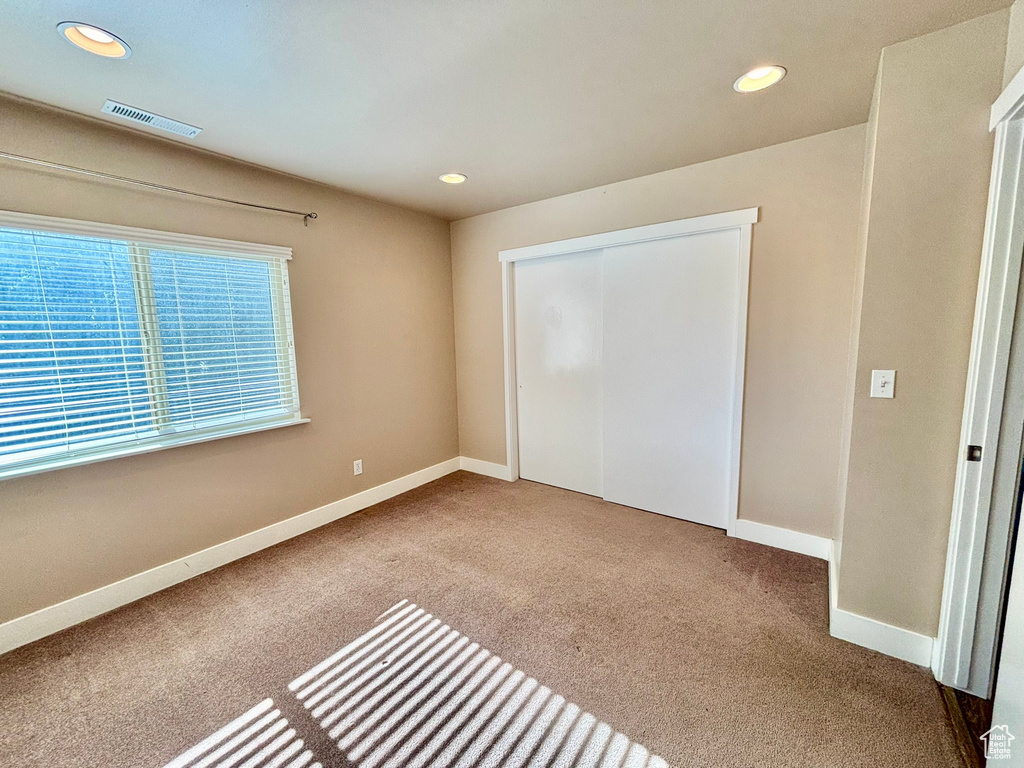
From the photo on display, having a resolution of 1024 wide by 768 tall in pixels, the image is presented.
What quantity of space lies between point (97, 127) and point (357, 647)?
276 centimetres

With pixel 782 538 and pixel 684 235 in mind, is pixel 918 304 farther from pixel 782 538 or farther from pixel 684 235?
pixel 782 538

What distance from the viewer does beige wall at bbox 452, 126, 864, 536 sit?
2266 mm

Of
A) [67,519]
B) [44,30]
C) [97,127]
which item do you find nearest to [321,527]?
[67,519]

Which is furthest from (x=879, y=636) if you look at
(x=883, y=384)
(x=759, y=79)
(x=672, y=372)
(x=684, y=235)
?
(x=759, y=79)

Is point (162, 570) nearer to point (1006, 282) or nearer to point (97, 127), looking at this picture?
point (97, 127)

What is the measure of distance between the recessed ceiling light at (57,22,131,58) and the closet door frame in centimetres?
249

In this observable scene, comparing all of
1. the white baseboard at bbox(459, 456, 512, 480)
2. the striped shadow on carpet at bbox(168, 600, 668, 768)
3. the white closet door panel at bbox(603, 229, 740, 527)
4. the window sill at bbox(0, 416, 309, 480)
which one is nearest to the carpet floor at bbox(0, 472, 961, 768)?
the striped shadow on carpet at bbox(168, 600, 668, 768)

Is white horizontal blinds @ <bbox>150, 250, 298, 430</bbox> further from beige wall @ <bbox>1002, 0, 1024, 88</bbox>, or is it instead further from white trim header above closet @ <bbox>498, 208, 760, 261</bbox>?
beige wall @ <bbox>1002, 0, 1024, 88</bbox>

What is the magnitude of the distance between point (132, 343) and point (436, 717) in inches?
91.6

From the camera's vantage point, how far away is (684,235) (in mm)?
2729

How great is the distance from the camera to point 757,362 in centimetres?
256

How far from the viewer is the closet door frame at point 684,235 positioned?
2.52 m

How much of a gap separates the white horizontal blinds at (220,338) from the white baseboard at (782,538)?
314cm

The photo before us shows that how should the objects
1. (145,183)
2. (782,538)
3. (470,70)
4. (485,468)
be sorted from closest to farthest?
(470,70), (145,183), (782,538), (485,468)
